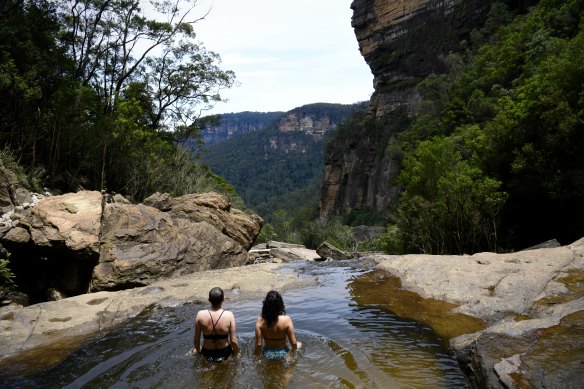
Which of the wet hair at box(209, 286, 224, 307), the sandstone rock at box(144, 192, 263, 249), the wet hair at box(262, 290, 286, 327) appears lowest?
the wet hair at box(262, 290, 286, 327)

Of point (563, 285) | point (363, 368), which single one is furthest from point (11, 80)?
point (563, 285)

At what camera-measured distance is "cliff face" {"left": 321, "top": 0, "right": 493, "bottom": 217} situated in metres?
67.6

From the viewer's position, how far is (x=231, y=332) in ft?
20.0

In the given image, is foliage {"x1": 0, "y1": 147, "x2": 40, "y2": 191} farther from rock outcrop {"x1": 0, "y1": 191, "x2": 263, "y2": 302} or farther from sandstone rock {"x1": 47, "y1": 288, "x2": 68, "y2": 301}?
sandstone rock {"x1": 47, "y1": 288, "x2": 68, "y2": 301}

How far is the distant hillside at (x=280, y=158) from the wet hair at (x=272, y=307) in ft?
318

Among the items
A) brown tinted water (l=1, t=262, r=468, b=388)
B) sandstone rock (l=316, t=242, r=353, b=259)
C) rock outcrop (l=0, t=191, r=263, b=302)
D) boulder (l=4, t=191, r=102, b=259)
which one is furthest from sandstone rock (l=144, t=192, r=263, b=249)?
brown tinted water (l=1, t=262, r=468, b=388)

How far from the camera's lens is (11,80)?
14344 mm

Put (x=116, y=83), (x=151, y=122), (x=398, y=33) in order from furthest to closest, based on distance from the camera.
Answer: (x=398, y=33)
(x=151, y=122)
(x=116, y=83)

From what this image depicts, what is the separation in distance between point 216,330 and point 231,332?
0.75 feet

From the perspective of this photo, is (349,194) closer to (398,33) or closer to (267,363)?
(398,33)

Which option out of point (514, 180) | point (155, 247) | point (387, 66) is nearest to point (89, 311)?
point (155, 247)

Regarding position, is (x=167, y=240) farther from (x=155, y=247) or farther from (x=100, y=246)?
(x=100, y=246)

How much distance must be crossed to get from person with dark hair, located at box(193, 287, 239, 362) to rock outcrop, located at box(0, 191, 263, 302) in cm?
581

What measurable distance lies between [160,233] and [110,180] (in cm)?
844
